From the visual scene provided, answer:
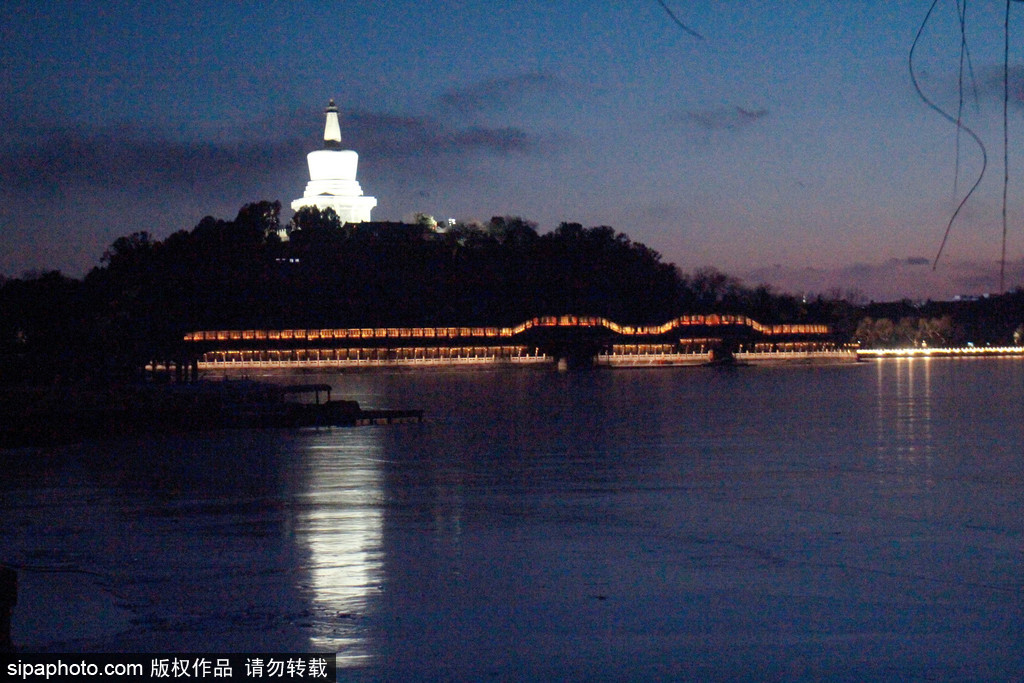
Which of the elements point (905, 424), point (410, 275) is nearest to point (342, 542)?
point (905, 424)

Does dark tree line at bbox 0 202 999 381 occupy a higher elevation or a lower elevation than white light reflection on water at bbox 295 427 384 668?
higher

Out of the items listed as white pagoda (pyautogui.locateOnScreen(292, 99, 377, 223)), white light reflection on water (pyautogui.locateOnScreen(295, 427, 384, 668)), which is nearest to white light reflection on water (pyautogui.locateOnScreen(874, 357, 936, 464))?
white light reflection on water (pyautogui.locateOnScreen(295, 427, 384, 668))

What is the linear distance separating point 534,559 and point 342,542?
85.3 inches

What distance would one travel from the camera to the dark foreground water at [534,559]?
28.2 ft

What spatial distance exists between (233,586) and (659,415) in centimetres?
3191

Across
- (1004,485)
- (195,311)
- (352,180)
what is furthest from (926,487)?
(352,180)

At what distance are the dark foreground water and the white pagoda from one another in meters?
145

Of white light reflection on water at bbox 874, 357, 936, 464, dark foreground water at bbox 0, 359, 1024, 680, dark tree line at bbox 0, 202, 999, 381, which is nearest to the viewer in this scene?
dark foreground water at bbox 0, 359, 1024, 680

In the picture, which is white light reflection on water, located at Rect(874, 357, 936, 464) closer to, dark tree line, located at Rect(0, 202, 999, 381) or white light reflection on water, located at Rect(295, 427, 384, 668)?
white light reflection on water, located at Rect(295, 427, 384, 668)

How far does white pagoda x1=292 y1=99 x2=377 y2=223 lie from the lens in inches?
6604

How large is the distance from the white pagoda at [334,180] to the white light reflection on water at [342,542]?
5773 inches

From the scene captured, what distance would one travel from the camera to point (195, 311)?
422 feet

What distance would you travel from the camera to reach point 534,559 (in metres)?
12.0

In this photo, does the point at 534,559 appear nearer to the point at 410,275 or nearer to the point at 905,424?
the point at 905,424
